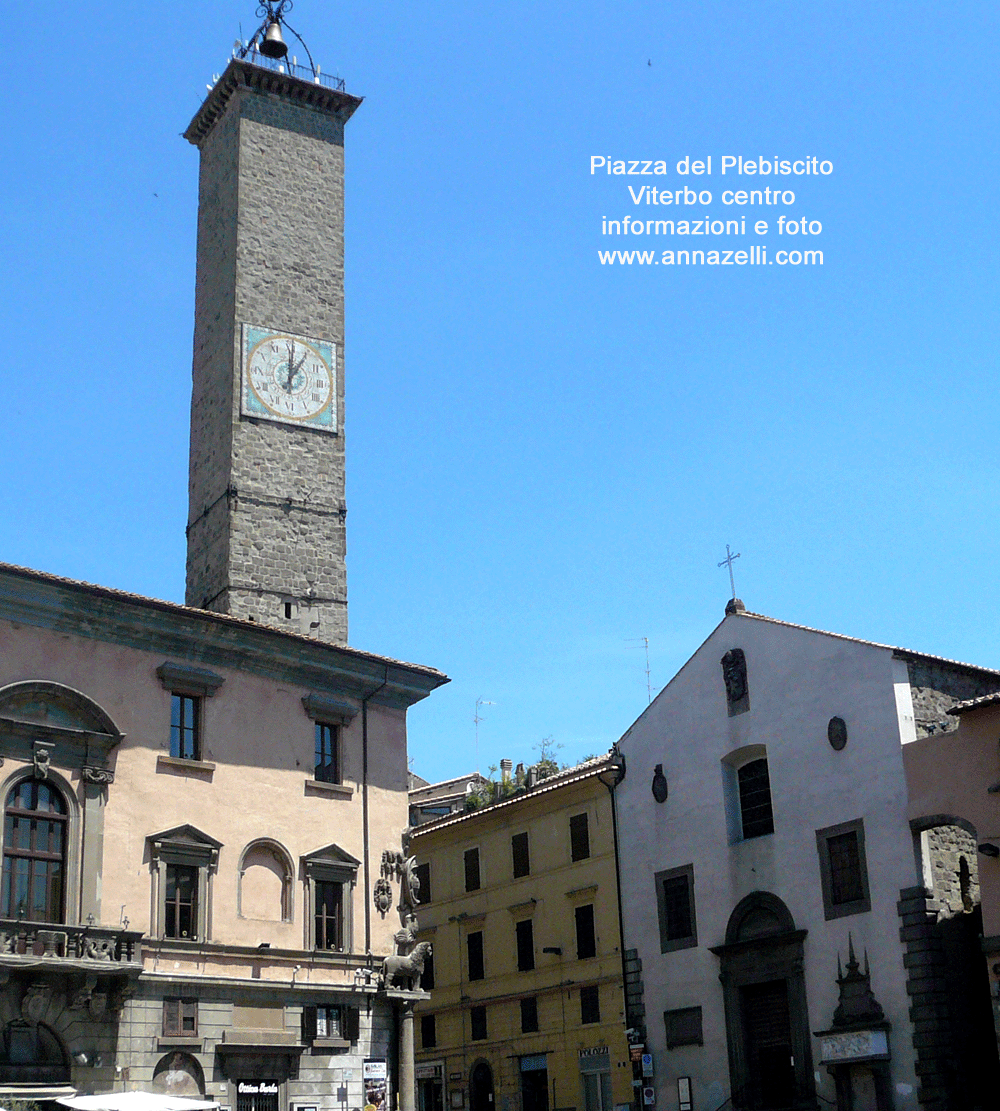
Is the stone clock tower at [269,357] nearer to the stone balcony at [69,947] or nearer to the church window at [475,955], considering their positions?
the church window at [475,955]

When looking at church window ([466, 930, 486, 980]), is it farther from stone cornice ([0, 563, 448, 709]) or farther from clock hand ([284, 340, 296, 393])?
clock hand ([284, 340, 296, 393])

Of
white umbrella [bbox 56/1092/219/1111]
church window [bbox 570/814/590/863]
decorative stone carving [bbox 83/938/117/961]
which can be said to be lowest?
white umbrella [bbox 56/1092/219/1111]

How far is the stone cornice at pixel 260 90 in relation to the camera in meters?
49.8

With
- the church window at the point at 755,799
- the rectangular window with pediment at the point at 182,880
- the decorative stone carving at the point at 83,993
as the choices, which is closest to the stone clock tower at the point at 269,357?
the church window at the point at 755,799

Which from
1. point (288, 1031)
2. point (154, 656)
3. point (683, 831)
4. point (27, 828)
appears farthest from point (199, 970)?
point (683, 831)

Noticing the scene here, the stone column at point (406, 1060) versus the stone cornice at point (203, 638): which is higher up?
the stone cornice at point (203, 638)

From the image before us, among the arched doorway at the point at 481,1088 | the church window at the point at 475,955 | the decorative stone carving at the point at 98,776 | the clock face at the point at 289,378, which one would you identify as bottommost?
the arched doorway at the point at 481,1088

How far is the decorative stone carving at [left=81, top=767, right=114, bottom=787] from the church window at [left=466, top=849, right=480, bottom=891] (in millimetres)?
20829

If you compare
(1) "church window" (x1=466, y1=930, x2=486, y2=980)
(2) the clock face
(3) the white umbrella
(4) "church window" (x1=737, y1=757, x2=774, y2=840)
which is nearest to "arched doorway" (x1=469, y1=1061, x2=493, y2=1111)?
(1) "church window" (x1=466, y1=930, x2=486, y2=980)

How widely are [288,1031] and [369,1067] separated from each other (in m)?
2.06

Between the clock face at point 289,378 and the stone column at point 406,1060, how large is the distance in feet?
69.7

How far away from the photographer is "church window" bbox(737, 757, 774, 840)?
3906cm

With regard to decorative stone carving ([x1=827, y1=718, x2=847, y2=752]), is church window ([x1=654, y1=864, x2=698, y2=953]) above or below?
below

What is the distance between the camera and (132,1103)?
77.8 feet
